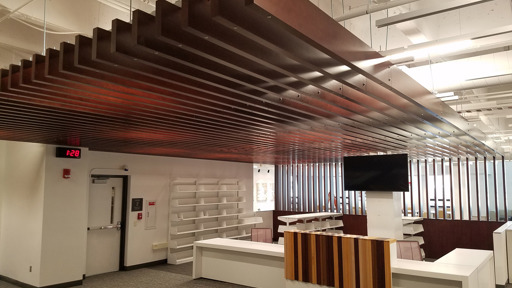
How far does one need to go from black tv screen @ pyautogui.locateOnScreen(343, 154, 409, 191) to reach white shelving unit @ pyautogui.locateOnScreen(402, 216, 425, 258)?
7.22ft

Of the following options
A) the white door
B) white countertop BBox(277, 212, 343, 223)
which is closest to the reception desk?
the white door

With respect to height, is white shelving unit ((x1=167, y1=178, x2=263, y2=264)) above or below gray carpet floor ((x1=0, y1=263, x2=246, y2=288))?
above

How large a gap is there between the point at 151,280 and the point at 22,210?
8.80 feet

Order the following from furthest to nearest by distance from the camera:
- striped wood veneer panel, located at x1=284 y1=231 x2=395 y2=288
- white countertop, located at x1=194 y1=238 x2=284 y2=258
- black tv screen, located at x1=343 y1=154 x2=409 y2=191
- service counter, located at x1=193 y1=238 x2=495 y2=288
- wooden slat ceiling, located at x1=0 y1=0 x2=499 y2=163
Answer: black tv screen, located at x1=343 y1=154 x2=409 y2=191 < white countertop, located at x1=194 y1=238 x2=284 y2=258 < striped wood veneer panel, located at x1=284 y1=231 x2=395 y2=288 < service counter, located at x1=193 y1=238 x2=495 y2=288 < wooden slat ceiling, located at x1=0 y1=0 x2=499 y2=163

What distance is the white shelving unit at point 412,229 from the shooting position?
915cm

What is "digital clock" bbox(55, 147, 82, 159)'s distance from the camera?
668 cm

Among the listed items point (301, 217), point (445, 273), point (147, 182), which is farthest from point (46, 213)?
point (445, 273)

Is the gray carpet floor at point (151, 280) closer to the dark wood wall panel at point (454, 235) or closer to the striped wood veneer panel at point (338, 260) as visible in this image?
the striped wood veneer panel at point (338, 260)

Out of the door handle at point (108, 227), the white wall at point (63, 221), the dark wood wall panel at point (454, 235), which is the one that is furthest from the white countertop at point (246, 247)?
the dark wood wall panel at point (454, 235)

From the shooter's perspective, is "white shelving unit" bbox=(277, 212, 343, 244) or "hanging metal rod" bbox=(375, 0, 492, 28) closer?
"hanging metal rod" bbox=(375, 0, 492, 28)

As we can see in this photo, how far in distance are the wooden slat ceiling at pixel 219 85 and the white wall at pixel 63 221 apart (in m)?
0.93

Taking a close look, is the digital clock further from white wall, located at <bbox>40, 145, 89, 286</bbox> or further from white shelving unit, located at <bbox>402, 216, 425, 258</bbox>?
white shelving unit, located at <bbox>402, 216, 425, 258</bbox>

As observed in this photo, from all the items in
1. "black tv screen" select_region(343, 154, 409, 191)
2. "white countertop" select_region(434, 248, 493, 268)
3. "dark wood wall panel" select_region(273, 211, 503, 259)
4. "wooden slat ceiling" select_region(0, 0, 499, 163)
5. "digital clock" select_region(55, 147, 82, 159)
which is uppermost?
"wooden slat ceiling" select_region(0, 0, 499, 163)

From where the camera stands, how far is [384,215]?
766cm
